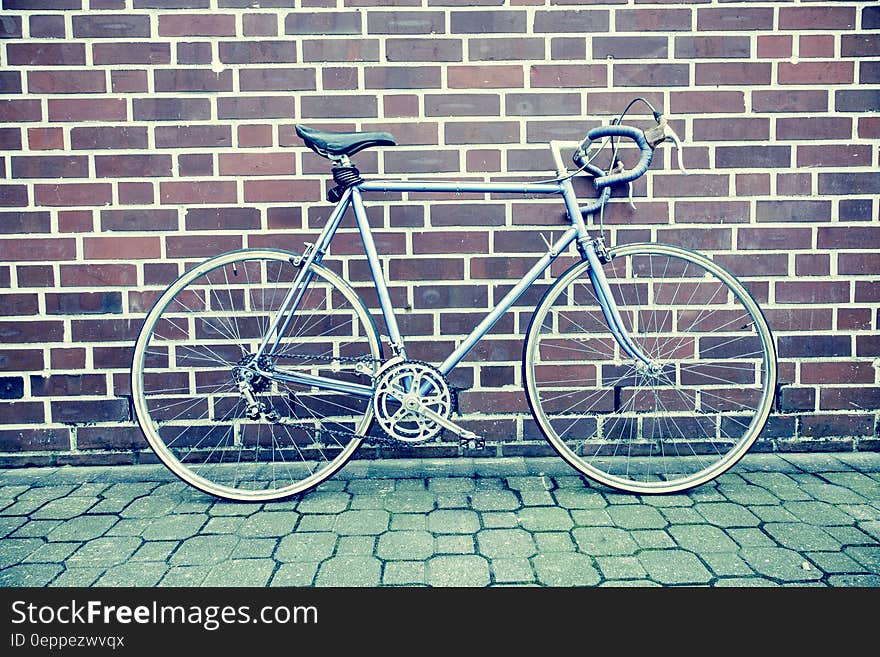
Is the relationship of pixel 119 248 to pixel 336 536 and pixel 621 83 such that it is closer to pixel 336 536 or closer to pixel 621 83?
pixel 336 536

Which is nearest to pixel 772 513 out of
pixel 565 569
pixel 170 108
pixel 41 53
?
pixel 565 569

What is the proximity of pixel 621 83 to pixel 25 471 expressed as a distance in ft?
10.4

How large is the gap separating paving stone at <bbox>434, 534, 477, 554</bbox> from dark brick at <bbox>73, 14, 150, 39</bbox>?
8.02ft

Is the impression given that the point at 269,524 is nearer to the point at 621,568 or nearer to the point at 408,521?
the point at 408,521

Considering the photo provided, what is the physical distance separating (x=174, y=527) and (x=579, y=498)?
1.54 meters

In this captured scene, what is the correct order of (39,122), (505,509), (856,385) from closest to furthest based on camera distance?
(505,509) < (39,122) < (856,385)

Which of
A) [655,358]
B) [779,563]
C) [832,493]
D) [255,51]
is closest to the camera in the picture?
[779,563]

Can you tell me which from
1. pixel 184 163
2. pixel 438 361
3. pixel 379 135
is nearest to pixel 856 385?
pixel 438 361

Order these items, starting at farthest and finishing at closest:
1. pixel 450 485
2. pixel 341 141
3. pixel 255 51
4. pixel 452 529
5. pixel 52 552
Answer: pixel 255 51 → pixel 450 485 → pixel 341 141 → pixel 452 529 → pixel 52 552

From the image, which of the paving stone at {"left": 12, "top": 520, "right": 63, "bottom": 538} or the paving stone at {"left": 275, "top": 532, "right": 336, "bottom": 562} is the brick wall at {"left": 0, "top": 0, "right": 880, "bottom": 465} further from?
the paving stone at {"left": 275, "top": 532, "right": 336, "bottom": 562}

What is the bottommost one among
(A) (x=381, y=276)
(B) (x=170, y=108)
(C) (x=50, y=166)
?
(A) (x=381, y=276)

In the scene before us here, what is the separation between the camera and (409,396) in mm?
2439

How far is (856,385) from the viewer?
296 cm

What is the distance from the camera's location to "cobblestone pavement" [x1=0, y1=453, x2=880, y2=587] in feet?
6.53
